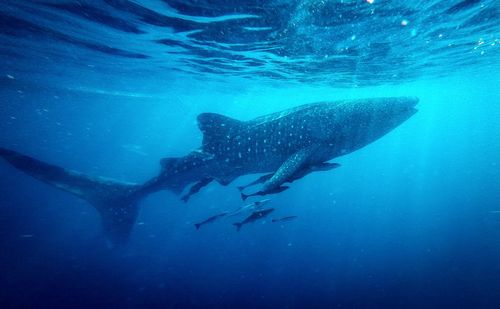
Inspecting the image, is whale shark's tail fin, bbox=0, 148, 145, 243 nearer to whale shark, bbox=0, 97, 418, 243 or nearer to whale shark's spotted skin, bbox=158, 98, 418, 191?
whale shark, bbox=0, 97, 418, 243

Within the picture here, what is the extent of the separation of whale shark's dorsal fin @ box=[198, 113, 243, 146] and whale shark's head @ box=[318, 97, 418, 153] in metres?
2.03

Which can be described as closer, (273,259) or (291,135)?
(291,135)

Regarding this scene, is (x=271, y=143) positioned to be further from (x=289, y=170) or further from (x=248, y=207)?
(x=248, y=207)

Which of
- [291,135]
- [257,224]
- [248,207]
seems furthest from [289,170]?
[257,224]

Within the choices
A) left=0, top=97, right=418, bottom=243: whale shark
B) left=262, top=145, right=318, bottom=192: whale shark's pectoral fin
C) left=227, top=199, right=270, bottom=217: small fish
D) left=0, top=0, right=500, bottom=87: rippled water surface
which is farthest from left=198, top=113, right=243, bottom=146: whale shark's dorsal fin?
left=0, top=0, right=500, bottom=87: rippled water surface

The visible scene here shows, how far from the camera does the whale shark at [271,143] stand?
619cm

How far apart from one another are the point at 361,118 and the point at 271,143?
1.92 m

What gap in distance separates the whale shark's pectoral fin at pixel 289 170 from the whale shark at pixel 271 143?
18 mm

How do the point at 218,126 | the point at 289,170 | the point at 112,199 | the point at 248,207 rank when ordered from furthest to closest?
the point at 248,207
the point at 112,199
the point at 218,126
the point at 289,170

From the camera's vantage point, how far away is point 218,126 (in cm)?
703

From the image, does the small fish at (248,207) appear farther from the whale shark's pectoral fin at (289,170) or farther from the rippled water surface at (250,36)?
the rippled water surface at (250,36)

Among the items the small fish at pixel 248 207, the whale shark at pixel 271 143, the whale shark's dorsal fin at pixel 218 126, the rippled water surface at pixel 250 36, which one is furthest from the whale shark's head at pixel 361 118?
the rippled water surface at pixel 250 36

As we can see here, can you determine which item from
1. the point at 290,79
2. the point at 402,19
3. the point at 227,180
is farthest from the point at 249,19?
the point at 290,79

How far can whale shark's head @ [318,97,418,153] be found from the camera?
6.23m
